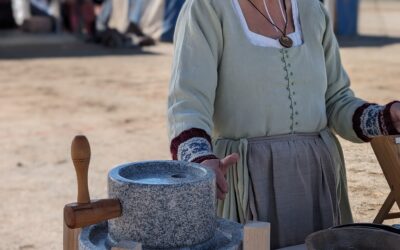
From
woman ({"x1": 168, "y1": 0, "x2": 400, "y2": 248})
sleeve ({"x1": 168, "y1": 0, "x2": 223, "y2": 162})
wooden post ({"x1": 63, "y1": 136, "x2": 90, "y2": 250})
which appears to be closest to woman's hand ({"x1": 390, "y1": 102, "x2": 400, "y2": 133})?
woman ({"x1": 168, "y1": 0, "x2": 400, "y2": 248})

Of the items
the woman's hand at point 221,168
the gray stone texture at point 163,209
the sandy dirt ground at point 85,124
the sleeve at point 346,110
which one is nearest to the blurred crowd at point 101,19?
the sandy dirt ground at point 85,124

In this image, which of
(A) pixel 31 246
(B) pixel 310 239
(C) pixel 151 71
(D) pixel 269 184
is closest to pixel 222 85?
(D) pixel 269 184

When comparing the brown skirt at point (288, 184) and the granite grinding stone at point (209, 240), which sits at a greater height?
the granite grinding stone at point (209, 240)

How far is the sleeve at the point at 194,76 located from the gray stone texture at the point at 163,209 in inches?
14.9

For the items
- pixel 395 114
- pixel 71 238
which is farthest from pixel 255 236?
pixel 395 114

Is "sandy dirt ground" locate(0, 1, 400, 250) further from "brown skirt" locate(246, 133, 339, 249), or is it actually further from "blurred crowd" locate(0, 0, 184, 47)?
"blurred crowd" locate(0, 0, 184, 47)

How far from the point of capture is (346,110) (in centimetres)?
209

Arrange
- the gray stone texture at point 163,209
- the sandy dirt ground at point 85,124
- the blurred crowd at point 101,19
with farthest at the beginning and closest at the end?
the blurred crowd at point 101,19
the sandy dirt ground at point 85,124
the gray stone texture at point 163,209

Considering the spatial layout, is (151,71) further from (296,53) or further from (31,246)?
(296,53)

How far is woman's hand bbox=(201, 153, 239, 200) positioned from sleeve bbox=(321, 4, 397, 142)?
1.76ft

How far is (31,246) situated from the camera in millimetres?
4500

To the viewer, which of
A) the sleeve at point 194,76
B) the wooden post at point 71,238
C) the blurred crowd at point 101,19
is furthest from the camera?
the blurred crowd at point 101,19

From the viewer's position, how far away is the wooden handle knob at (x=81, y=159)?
142 centimetres

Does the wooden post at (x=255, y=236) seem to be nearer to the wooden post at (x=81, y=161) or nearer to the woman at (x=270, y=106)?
the wooden post at (x=81, y=161)
